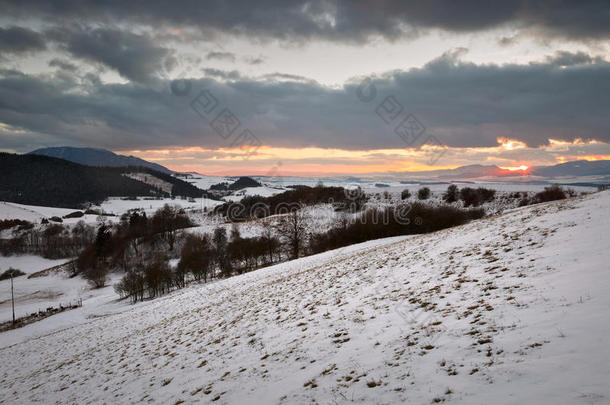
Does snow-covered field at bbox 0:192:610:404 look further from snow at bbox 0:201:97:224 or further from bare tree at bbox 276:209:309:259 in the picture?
snow at bbox 0:201:97:224

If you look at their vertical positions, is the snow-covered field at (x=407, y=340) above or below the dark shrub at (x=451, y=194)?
below

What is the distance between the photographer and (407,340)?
7.71 m

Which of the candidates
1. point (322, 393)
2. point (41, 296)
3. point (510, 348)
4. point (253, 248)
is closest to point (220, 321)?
point (322, 393)

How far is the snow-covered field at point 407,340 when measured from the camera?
540 centimetres

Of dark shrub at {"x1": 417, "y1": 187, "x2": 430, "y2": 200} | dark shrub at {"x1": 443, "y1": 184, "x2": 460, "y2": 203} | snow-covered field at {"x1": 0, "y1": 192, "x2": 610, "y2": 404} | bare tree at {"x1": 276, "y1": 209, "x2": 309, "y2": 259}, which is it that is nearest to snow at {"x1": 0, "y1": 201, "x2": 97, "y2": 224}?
bare tree at {"x1": 276, "y1": 209, "x2": 309, "y2": 259}

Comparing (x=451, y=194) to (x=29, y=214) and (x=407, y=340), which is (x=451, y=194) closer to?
(x=407, y=340)

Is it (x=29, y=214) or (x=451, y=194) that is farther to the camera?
(x=29, y=214)

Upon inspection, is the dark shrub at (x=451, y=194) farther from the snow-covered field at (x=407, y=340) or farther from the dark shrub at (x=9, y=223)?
the dark shrub at (x=9, y=223)

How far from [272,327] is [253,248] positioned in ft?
178

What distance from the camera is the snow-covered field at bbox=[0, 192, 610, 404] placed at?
17.7 feet

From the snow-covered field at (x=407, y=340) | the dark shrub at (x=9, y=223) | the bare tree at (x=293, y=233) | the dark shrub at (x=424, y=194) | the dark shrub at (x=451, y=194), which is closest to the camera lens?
the snow-covered field at (x=407, y=340)

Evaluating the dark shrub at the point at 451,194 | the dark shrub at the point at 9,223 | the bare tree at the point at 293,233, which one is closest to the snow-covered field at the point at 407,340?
the bare tree at the point at 293,233

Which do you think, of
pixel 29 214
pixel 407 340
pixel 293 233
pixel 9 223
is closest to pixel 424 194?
pixel 293 233

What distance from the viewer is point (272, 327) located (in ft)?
39.6
